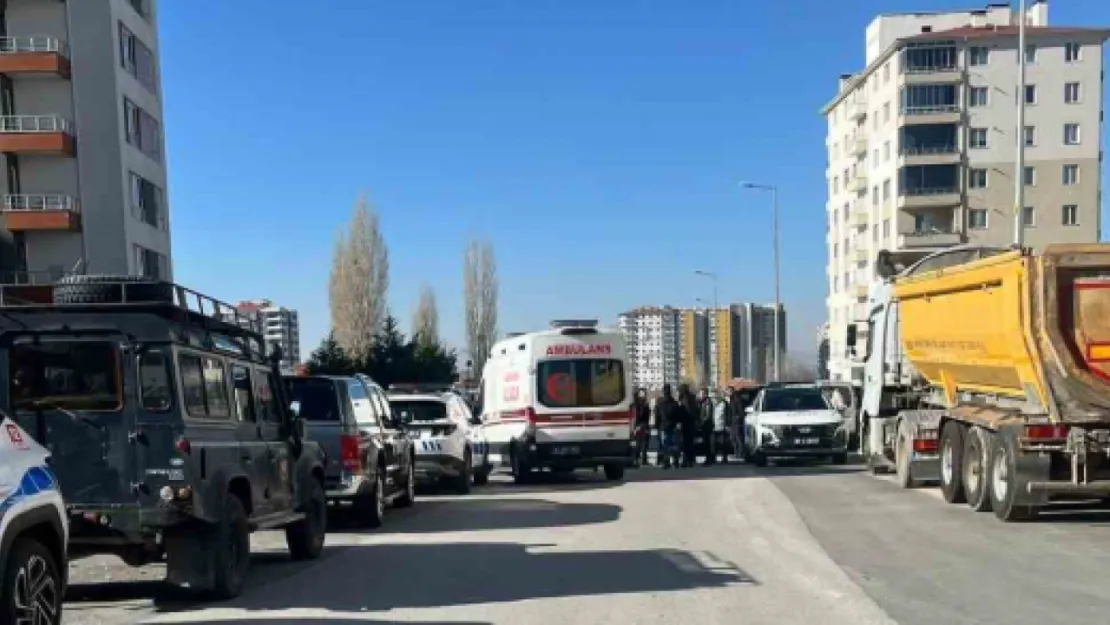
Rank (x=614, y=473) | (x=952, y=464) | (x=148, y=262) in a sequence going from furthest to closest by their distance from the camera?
(x=148, y=262) → (x=614, y=473) → (x=952, y=464)

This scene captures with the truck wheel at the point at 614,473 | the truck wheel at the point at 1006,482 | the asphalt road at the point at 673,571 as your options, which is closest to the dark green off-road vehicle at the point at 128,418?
the asphalt road at the point at 673,571

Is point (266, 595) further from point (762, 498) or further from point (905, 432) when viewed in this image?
point (905, 432)

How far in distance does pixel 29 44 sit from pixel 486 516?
31463 millimetres

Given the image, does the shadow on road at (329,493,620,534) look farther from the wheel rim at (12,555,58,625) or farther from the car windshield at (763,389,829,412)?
the car windshield at (763,389,829,412)

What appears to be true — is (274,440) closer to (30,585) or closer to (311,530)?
(311,530)

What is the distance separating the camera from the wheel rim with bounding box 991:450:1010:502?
12227 mm

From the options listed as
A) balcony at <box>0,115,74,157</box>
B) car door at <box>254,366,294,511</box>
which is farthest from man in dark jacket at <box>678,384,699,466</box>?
balcony at <box>0,115,74,157</box>

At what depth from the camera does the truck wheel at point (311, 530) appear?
10.6m

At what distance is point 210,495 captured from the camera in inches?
318

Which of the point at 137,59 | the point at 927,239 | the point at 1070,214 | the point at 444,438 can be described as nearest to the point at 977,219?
the point at 927,239

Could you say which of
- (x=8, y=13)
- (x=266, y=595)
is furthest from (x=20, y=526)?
(x=8, y=13)

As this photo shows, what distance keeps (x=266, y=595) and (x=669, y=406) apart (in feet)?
Answer: 51.8

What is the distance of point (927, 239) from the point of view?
232ft

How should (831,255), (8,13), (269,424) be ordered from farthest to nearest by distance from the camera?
1. (831,255)
2. (8,13)
3. (269,424)
